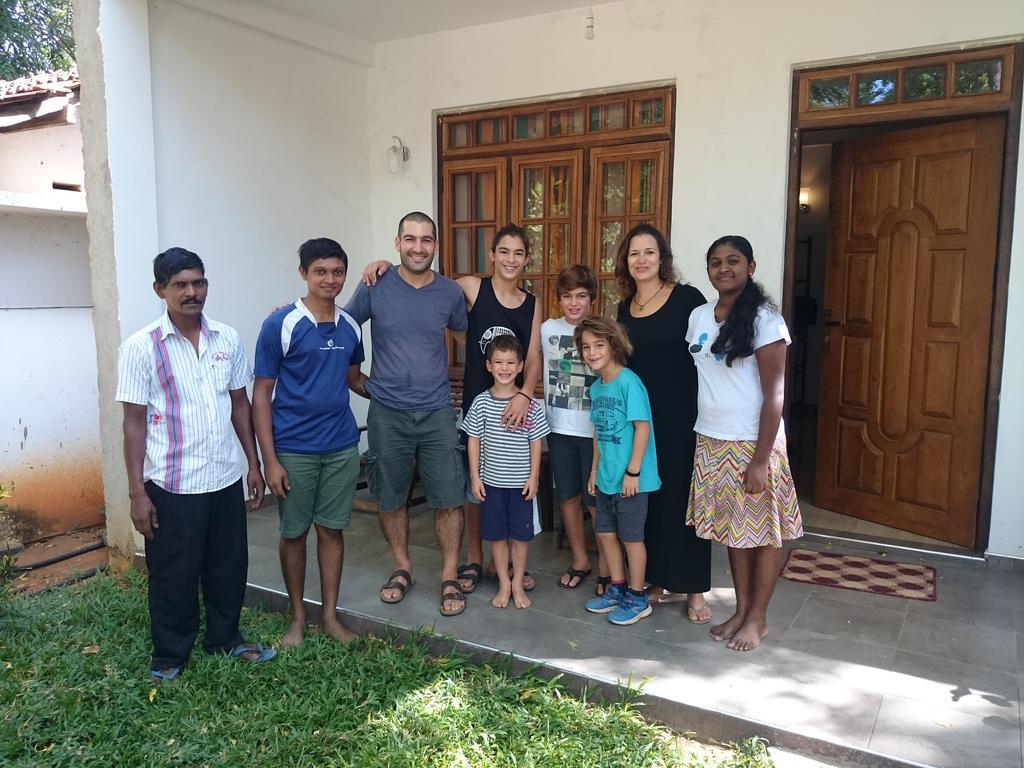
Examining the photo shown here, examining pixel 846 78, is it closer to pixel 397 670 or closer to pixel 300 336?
pixel 300 336

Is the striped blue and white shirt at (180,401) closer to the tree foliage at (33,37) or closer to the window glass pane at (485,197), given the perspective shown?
the window glass pane at (485,197)

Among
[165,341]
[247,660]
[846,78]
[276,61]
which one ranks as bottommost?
[247,660]

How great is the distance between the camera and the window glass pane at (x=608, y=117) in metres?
4.80

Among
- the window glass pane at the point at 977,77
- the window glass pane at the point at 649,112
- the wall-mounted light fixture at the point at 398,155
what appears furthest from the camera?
the wall-mounted light fixture at the point at 398,155

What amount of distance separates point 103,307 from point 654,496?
3.18 meters

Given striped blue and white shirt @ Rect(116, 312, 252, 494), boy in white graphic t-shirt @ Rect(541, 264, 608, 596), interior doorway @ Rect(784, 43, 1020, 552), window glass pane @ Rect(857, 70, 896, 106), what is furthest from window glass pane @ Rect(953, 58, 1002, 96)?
striped blue and white shirt @ Rect(116, 312, 252, 494)

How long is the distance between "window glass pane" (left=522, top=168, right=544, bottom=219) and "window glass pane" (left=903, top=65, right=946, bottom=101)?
2.22 m

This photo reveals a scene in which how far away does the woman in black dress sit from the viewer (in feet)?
10.5

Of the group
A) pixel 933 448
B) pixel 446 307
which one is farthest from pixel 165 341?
pixel 933 448

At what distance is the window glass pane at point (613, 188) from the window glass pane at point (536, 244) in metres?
0.49

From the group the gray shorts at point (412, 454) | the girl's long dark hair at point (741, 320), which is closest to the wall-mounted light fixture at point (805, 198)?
the girl's long dark hair at point (741, 320)

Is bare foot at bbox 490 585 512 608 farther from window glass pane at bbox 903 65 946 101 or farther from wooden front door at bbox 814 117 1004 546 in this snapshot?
window glass pane at bbox 903 65 946 101

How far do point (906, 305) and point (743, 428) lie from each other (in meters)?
2.20

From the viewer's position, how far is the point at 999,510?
3.91 meters
